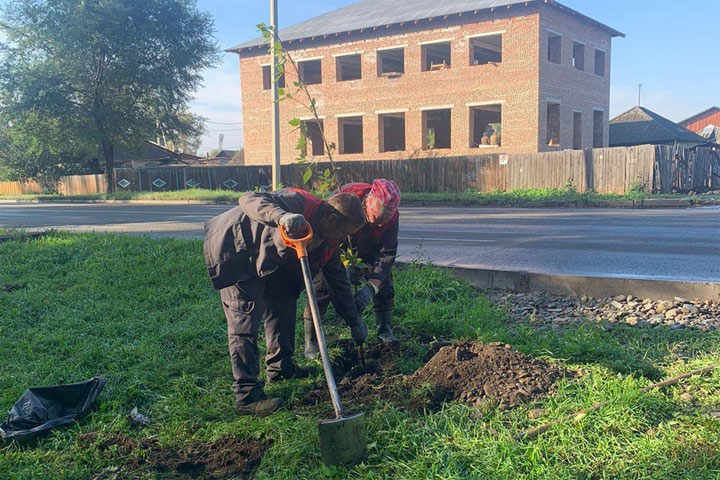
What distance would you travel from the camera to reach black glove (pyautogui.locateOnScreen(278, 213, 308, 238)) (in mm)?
3016

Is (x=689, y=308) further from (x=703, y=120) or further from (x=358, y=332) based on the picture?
(x=703, y=120)

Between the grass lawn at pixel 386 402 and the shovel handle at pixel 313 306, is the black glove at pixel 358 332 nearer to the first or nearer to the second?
the grass lawn at pixel 386 402

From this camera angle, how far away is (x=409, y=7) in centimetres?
3123

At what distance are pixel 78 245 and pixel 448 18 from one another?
78.2 ft

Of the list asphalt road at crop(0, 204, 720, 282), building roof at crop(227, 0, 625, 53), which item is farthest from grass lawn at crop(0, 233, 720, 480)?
building roof at crop(227, 0, 625, 53)

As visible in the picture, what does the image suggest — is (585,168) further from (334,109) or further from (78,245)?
(78,245)

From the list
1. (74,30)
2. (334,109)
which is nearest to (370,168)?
(334,109)

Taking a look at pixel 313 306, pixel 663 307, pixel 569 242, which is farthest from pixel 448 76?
pixel 313 306

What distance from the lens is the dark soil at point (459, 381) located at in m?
3.30

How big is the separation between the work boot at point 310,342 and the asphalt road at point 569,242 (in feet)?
8.99

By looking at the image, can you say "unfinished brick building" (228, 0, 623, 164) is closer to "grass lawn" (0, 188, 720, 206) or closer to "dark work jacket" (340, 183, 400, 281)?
"grass lawn" (0, 188, 720, 206)

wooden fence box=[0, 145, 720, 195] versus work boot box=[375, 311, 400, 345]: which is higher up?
wooden fence box=[0, 145, 720, 195]

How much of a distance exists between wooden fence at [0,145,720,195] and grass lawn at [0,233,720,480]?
1431 centimetres

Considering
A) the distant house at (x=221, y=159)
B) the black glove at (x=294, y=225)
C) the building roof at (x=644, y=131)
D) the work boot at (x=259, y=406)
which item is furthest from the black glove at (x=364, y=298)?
the distant house at (x=221, y=159)
